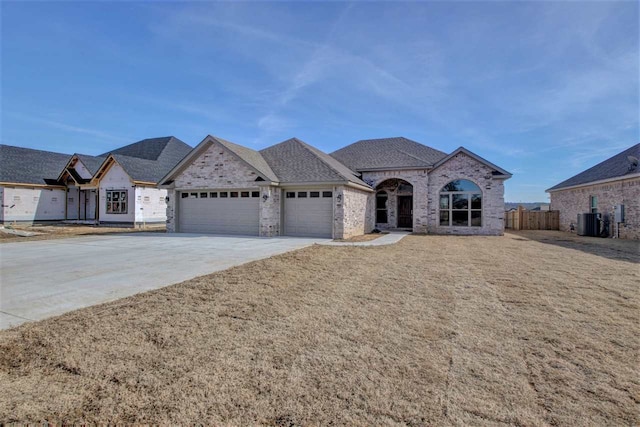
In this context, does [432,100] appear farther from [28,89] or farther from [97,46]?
[28,89]

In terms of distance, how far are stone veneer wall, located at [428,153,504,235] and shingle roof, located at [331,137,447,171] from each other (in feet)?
3.80

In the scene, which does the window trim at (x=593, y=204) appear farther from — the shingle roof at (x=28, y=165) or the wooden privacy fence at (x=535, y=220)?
the shingle roof at (x=28, y=165)

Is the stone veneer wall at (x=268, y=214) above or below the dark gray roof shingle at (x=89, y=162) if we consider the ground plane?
below

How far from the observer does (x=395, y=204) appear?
804 inches

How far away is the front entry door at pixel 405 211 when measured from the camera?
801 inches

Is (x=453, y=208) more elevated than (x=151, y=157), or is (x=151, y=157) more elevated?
(x=151, y=157)

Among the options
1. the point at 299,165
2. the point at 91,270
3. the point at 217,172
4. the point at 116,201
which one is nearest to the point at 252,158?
the point at 217,172

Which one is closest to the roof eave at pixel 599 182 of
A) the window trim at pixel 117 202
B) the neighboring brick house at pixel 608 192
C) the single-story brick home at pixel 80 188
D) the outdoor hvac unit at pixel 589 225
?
the neighboring brick house at pixel 608 192

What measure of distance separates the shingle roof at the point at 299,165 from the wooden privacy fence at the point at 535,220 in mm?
14330

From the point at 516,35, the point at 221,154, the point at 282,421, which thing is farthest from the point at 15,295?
the point at 516,35

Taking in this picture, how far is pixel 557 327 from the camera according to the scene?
13.4 feet

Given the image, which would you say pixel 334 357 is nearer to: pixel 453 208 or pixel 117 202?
pixel 453 208

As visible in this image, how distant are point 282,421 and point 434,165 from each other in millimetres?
17781

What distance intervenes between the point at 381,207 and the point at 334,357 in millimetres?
18185
